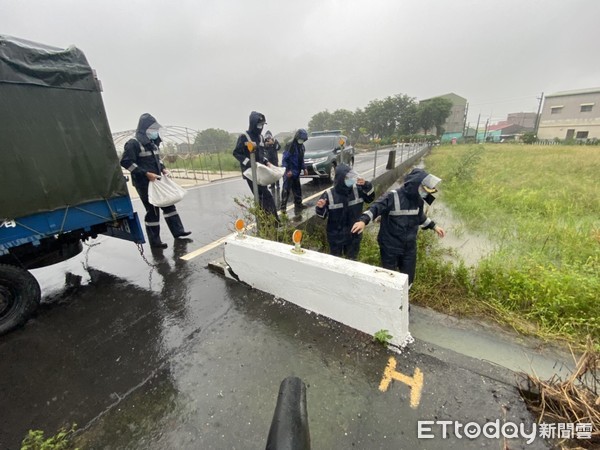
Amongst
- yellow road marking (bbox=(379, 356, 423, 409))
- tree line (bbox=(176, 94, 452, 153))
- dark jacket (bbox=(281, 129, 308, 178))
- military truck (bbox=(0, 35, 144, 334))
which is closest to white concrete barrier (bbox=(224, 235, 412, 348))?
yellow road marking (bbox=(379, 356, 423, 409))

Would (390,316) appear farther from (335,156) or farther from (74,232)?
(335,156)

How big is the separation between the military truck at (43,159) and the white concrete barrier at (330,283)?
5.59 feet

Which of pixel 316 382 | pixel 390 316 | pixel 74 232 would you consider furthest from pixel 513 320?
pixel 74 232

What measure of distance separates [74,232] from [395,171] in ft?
32.0

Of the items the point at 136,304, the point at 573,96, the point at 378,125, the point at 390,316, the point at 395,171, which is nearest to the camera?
the point at 390,316

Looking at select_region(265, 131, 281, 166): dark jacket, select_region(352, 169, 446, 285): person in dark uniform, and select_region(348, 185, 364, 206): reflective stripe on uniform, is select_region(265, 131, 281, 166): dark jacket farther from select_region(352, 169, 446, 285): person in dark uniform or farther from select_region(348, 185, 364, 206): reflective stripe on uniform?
select_region(352, 169, 446, 285): person in dark uniform

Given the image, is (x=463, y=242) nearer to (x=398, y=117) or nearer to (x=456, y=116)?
(x=398, y=117)

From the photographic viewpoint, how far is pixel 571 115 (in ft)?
148

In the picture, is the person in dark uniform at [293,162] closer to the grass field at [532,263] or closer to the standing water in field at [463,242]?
the grass field at [532,263]

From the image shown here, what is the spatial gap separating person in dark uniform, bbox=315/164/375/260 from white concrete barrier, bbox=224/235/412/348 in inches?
34.7

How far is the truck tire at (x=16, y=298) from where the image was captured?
2631 mm

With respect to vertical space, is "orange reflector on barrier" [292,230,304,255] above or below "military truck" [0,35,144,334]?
below

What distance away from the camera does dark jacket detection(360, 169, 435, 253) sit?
2.94 m

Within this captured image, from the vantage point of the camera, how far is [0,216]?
245 centimetres
